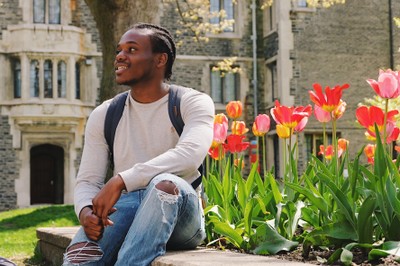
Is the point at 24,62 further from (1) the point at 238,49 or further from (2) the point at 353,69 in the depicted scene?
(2) the point at 353,69

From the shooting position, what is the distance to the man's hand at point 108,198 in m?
3.30

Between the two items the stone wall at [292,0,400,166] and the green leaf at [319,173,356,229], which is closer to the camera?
the green leaf at [319,173,356,229]

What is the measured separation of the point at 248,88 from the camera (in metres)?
23.7

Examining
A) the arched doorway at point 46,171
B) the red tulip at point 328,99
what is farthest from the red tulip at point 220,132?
the arched doorway at point 46,171

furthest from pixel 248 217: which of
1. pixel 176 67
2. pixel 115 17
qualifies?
pixel 176 67

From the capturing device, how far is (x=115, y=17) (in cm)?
868

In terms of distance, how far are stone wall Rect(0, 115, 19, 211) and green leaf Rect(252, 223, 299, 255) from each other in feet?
60.9

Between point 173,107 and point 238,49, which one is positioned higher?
point 238,49

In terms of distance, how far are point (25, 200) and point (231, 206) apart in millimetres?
17972

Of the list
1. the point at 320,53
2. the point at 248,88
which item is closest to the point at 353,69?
the point at 320,53

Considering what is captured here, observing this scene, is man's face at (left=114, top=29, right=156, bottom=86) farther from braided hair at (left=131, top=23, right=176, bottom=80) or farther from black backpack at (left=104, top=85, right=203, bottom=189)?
black backpack at (left=104, top=85, right=203, bottom=189)

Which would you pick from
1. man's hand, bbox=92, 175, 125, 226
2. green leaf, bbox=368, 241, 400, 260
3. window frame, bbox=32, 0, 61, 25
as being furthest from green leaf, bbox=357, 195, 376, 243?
window frame, bbox=32, 0, 61, 25

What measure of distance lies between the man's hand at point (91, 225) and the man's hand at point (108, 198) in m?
0.04

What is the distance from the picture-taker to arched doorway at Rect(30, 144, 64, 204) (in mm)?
23125
